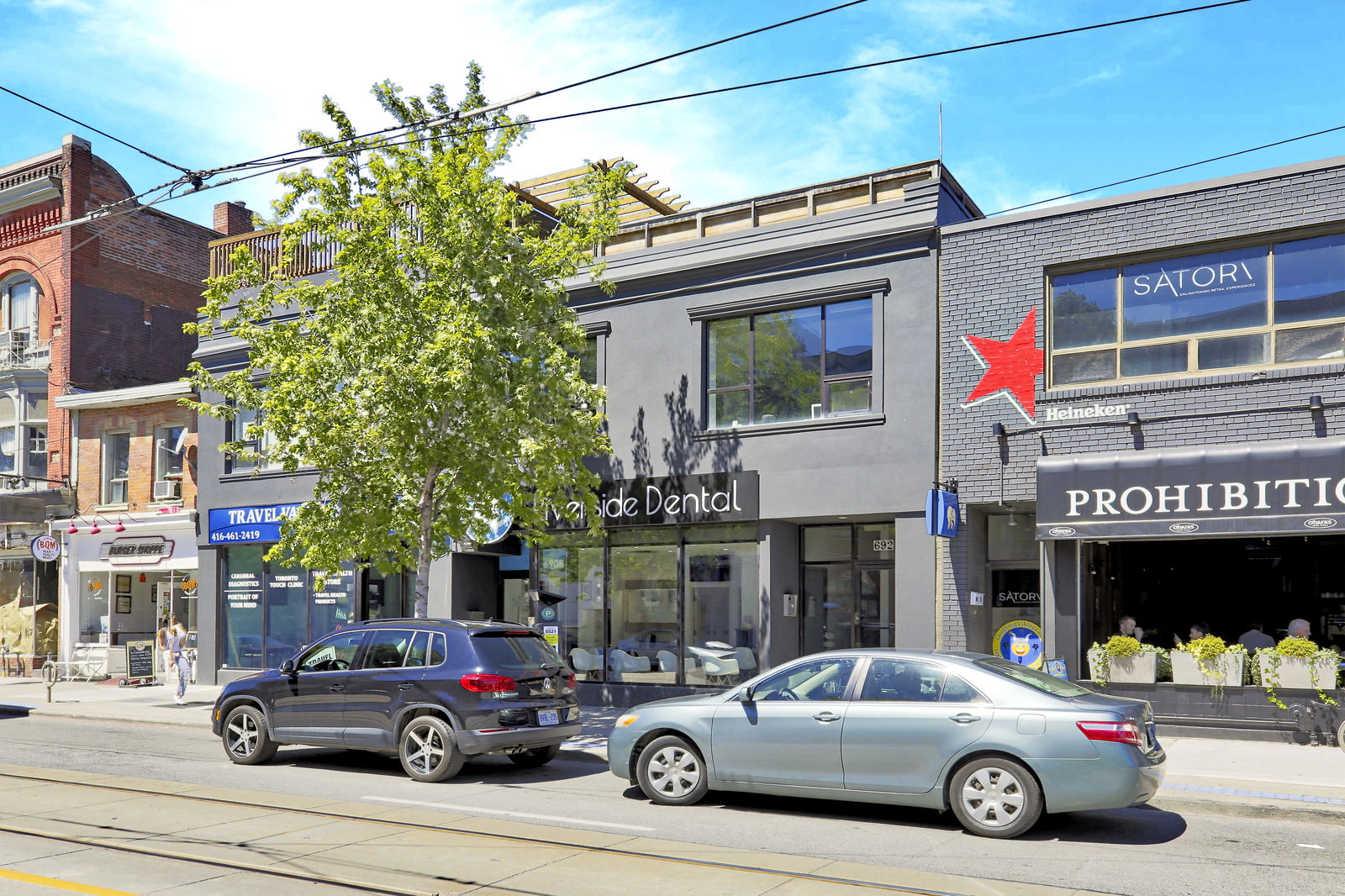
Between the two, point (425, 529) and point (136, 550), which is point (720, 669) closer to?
point (425, 529)

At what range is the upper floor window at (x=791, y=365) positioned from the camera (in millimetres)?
16688

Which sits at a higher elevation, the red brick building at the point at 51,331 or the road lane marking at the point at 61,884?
the red brick building at the point at 51,331

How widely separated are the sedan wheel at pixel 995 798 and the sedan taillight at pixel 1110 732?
54cm

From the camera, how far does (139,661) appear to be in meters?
23.6

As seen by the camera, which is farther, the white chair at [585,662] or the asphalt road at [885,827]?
the white chair at [585,662]

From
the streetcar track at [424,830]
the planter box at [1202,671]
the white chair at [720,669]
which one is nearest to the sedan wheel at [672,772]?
the streetcar track at [424,830]

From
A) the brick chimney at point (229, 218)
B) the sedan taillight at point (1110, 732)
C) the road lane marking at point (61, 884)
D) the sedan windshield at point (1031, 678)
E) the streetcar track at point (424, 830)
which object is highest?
the brick chimney at point (229, 218)

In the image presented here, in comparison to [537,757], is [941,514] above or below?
above

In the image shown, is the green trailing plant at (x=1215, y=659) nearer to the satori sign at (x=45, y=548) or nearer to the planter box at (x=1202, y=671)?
the planter box at (x=1202, y=671)

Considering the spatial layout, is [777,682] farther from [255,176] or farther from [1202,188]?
[255,176]

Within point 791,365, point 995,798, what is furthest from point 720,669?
point 995,798

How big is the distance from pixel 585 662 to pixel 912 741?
1059cm

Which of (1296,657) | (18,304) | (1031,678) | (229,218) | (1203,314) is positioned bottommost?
(1296,657)

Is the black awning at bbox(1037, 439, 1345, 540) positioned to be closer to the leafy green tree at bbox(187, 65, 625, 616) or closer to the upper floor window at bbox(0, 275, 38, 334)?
the leafy green tree at bbox(187, 65, 625, 616)
